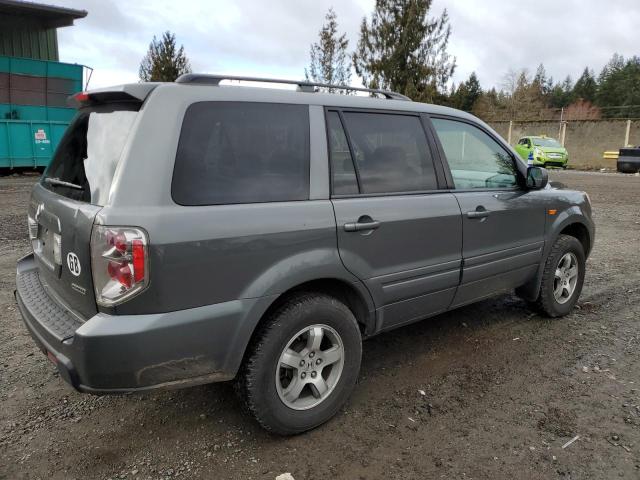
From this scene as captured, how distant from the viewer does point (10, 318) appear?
170 inches

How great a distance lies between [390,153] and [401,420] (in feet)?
5.31

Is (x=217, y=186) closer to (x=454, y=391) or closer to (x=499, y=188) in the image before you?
(x=454, y=391)

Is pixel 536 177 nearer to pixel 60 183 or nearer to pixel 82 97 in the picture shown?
pixel 82 97

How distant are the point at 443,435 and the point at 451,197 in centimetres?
151

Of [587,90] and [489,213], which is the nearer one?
[489,213]

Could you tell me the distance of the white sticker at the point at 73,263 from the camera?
2.30 metres

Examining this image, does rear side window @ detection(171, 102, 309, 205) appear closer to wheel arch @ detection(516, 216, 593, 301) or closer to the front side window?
the front side window

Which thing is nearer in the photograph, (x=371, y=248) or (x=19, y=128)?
(x=371, y=248)

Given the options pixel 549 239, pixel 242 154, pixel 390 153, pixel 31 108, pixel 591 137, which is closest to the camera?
pixel 242 154

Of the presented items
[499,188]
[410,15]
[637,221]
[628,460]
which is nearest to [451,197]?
[499,188]

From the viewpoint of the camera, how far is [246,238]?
7.79ft

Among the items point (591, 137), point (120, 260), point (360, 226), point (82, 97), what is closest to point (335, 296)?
point (360, 226)

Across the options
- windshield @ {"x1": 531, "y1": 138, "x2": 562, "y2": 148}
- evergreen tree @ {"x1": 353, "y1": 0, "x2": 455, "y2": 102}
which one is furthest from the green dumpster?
windshield @ {"x1": 531, "y1": 138, "x2": 562, "y2": 148}

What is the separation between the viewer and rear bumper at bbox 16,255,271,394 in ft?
6.98
